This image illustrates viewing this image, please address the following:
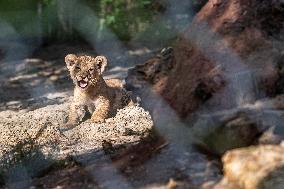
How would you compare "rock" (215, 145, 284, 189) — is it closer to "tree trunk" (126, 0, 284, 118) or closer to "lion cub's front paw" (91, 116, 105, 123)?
"tree trunk" (126, 0, 284, 118)

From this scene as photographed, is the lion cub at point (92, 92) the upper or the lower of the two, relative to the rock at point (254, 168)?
lower

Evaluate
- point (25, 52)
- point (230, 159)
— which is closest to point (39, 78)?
point (25, 52)

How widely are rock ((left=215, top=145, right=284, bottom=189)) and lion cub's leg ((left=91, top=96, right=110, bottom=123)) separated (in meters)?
1.99

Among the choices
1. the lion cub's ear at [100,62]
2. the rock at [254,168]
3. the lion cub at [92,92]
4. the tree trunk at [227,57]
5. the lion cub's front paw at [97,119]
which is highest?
the tree trunk at [227,57]

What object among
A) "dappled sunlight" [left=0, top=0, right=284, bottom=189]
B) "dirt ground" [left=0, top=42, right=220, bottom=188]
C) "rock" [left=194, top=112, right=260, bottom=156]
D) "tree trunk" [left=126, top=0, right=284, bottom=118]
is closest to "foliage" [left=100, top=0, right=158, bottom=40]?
"dirt ground" [left=0, top=42, right=220, bottom=188]

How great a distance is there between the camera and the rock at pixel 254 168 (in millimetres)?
1834

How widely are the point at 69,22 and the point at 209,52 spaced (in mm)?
4614

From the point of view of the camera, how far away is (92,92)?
13.8 feet

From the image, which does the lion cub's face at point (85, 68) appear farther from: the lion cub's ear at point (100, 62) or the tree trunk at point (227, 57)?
the tree trunk at point (227, 57)

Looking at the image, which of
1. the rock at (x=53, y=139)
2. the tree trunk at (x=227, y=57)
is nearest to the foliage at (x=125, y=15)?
the rock at (x=53, y=139)

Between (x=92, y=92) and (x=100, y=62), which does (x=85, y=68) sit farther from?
(x=92, y=92)

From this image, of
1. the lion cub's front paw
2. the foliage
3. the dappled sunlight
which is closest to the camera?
the dappled sunlight

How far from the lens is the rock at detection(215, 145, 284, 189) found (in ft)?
6.02

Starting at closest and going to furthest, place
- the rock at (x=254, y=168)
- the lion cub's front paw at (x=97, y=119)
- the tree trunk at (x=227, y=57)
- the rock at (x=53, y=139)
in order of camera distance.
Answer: the rock at (x=254, y=168)
the tree trunk at (x=227, y=57)
the rock at (x=53, y=139)
the lion cub's front paw at (x=97, y=119)
